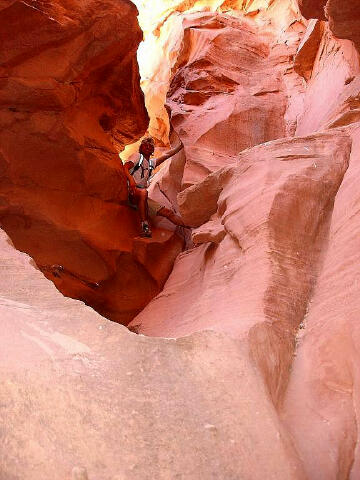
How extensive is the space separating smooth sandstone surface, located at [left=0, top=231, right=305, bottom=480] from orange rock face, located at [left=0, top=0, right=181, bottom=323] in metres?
5.67

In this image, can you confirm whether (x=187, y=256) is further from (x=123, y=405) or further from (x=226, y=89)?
(x=123, y=405)

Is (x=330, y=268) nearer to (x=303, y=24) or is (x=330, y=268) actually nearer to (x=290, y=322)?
(x=290, y=322)

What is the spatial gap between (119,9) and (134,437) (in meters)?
7.82

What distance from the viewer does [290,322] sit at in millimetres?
3582

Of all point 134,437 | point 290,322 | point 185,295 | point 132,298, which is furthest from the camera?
point 132,298

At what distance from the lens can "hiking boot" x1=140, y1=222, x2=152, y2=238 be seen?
9398 mm

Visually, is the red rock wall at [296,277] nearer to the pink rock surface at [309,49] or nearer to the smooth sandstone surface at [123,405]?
the smooth sandstone surface at [123,405]

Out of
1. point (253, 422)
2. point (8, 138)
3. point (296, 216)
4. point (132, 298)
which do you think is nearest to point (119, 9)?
point (8, 138)

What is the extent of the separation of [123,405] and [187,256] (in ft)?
20.5

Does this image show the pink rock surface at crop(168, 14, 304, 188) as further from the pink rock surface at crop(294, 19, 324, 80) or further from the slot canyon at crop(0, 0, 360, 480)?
the pink rock surface at crop(294, 19, 324, 80)

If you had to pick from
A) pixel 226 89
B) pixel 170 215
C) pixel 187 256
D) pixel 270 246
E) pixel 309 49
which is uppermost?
pixel 309 49

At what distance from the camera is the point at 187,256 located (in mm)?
8656

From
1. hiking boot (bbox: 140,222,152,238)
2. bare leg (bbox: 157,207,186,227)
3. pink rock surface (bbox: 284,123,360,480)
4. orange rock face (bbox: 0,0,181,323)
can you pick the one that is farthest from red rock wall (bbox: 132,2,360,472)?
bare leg (bbox: 157,207,186,227)

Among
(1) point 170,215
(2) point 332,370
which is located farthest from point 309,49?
(2) point 332,370
